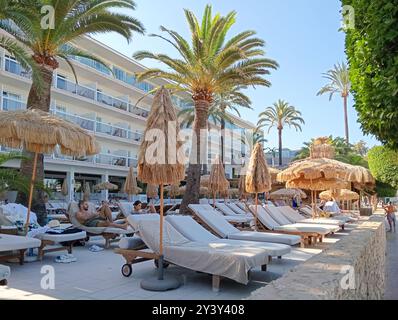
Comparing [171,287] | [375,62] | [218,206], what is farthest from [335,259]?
[218,206]

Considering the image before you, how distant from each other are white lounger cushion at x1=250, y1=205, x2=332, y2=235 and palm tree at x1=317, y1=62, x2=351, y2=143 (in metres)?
40.5

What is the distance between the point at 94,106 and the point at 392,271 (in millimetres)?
28271

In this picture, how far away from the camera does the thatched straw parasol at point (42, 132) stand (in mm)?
7676

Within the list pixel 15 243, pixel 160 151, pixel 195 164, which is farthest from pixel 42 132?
pixel 195 164

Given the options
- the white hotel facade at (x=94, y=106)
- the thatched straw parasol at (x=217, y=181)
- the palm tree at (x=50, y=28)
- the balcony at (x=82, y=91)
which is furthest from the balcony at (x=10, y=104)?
the thatched straw parasol at (x=217, y=181)

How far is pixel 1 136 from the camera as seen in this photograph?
7820 mm

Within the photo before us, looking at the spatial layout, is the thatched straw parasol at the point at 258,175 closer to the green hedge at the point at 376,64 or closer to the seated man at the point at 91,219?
the seated man at the point at 91,219

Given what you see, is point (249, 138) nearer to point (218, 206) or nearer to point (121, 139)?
point (121, 139)

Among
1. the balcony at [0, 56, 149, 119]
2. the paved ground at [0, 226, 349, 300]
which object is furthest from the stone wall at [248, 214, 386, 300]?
the balcony at [0, 56, 149, 119]

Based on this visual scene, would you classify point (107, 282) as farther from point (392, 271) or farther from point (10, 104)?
point (10, 104)

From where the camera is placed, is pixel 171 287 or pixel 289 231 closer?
pixel 171 287

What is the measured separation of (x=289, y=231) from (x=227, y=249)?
5.16 meters

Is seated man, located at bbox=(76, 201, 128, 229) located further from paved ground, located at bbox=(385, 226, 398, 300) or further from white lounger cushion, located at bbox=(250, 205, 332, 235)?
paved ground, located at bbox=(385, 226, 398, 300)

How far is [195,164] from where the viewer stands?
57.3 feet
